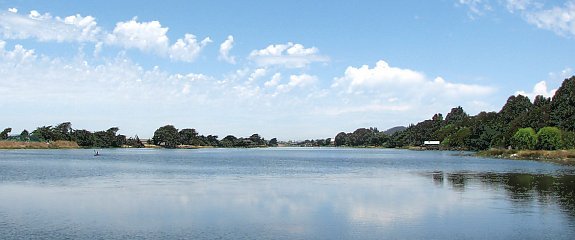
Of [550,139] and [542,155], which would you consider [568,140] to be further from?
[542,155]

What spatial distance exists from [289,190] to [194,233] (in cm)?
2134

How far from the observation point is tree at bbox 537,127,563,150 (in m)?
136

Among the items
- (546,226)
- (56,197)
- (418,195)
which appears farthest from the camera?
(418,195)

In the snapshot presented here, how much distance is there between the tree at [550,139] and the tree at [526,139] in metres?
2.84

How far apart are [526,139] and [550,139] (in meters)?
10.4

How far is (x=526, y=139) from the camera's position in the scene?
146750mm

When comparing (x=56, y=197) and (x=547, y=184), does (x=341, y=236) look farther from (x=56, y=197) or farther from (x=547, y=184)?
(x=547, y=184)

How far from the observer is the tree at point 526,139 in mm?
143962

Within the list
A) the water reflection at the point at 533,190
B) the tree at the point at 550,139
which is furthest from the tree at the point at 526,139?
the water reflection at the point at 533,190

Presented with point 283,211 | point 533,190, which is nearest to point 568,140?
point 533,190

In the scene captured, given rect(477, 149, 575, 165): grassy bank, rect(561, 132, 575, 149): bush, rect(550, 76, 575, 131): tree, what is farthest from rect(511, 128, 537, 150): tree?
rect(550, 76, 575, 131): tree

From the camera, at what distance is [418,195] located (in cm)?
4284

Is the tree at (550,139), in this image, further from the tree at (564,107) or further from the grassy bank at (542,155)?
the tree at (564,107)

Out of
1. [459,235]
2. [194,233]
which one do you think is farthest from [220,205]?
[459,235]
